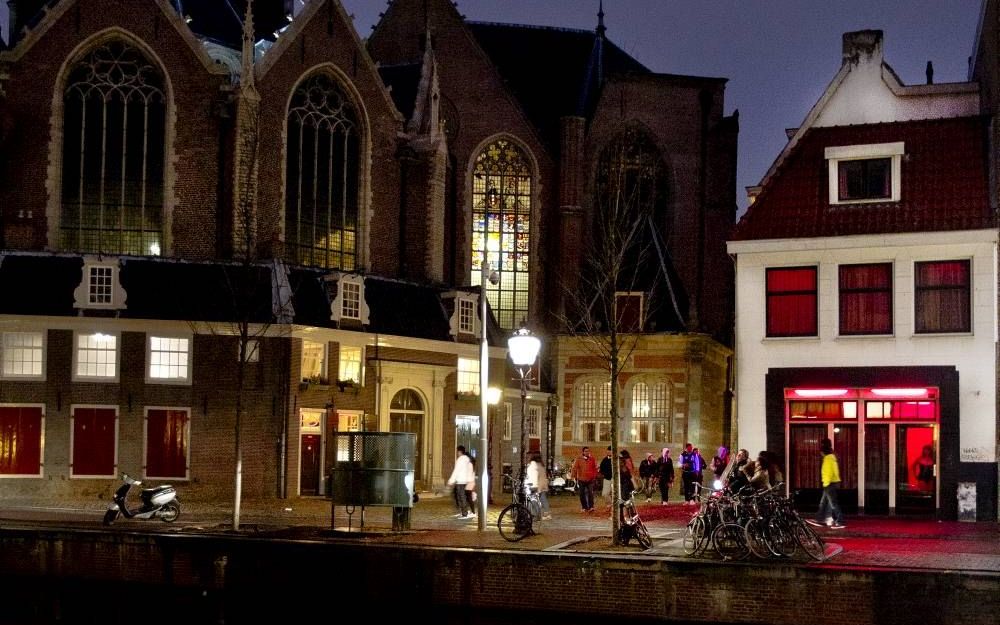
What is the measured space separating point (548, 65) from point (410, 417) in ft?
71.0

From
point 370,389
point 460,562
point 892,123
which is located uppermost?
point 892,123

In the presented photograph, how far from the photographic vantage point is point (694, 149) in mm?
55188

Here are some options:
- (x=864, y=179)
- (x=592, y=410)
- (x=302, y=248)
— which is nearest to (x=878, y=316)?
(x=864, y=179)

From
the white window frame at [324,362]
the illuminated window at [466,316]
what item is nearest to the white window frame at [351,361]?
the white window frame at [324,362]

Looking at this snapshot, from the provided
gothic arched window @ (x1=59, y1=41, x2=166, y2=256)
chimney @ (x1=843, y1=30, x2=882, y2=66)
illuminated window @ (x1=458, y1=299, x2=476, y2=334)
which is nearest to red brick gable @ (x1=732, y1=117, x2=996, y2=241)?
chimney @ (x1=843, y1=30, x2=882, y2=66)

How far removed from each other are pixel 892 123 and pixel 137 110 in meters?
21.8

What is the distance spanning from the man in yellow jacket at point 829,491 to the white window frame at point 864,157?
6.89 meters

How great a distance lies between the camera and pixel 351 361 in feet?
130

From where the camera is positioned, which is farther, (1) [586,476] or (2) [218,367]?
(2) [218,367]

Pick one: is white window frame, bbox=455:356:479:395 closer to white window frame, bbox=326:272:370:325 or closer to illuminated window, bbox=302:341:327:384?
white window frame, bbox=326:272:370:325

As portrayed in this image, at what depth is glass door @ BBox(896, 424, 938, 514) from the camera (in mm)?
28828

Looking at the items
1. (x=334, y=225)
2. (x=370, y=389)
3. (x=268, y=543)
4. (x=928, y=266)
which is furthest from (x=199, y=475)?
(x=928, y=266)

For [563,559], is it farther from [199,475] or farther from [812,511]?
[199,475]

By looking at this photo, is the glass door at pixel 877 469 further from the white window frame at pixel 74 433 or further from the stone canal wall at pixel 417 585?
the white window frame at pixel 74 433
